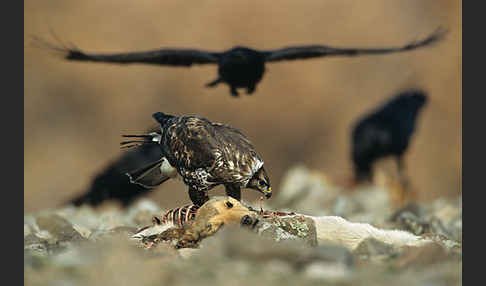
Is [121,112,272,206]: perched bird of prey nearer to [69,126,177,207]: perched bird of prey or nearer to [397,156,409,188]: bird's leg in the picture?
[69,126,177,207]: perched bird of prey

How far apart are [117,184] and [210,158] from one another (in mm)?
7390

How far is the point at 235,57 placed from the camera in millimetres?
7422

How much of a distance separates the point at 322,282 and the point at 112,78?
53.2 feet

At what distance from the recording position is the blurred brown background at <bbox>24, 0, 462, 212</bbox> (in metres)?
17.7

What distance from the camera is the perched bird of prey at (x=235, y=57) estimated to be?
7.52 metres

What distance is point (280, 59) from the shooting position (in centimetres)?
799

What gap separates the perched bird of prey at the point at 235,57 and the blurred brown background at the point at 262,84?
29.1 ft

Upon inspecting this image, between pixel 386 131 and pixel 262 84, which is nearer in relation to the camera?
pixel 386 131

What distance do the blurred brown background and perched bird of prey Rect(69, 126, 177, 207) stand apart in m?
4.93

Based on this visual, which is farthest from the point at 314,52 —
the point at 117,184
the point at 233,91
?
the point at 117,184

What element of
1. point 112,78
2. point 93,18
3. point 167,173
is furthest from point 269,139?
point 167,173

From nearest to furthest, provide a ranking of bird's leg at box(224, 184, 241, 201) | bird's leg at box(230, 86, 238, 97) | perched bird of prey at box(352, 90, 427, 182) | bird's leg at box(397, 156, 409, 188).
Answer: bird's leg at box(224, 184, 241, 201)
bird's leg at box(230, 86, 238, 97)
bird's leg at box(397, 156, 409, 188)
perched bird of prey at box(352, 90, 427, 182)

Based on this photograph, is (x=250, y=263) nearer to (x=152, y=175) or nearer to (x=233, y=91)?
(x=152, y=175)

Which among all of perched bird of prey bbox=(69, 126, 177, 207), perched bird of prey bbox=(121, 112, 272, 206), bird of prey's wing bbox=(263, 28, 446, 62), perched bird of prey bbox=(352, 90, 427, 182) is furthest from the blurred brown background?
perched bird of prey bbox=(121, 112, 272, 206)
